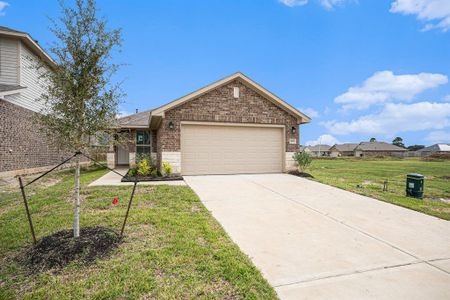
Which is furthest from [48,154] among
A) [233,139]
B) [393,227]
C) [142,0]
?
[393,227]

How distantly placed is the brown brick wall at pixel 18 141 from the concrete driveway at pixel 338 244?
10311mm

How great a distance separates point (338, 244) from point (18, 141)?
15298mm

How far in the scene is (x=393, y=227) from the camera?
4.90m

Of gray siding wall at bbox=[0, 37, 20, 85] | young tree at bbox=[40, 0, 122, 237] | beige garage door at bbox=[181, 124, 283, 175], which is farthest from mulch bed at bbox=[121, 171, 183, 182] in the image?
gray siding wall at bbox=[0, 37, 20, 85]

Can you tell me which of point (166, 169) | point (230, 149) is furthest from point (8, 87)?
point (230, 149)

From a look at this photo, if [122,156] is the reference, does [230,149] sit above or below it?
above

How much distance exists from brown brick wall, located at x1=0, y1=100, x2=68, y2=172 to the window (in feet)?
15.4

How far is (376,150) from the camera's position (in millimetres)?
73312

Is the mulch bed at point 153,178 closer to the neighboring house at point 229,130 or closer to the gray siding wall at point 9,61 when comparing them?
the neighboring house at point 229,130

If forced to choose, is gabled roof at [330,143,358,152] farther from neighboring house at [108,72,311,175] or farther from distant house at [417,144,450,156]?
neighboring house at [108,72,311,175]

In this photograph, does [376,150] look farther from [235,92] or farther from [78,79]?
[78,79]

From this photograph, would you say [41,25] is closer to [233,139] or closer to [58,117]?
[58,117]

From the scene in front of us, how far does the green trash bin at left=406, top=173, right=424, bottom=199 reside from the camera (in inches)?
333

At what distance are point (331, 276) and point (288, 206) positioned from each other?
3.31 metres
